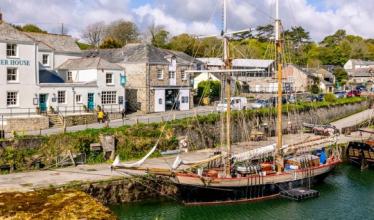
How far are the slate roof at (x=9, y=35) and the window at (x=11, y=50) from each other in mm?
580

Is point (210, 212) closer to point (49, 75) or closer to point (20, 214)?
point (20, 214)

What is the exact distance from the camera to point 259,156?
3547 centimetres

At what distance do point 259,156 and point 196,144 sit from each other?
22.2 ft

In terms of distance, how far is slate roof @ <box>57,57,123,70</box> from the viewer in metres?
48.3

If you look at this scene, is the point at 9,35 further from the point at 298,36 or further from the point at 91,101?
the point at 298,36

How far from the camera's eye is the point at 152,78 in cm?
5350

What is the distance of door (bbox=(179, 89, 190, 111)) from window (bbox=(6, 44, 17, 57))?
20765 mm

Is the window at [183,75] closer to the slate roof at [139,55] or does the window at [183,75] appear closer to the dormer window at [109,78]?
the slate roof at [139,55]

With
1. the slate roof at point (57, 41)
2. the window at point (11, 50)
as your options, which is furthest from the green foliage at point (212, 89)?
the window at point (11, 50)

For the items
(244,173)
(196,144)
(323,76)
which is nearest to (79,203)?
(244,173)

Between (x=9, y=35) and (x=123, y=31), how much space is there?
64.1 m

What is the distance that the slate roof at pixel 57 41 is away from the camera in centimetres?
5475

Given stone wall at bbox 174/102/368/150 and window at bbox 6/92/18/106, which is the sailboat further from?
window at bbox 6/92/18/106

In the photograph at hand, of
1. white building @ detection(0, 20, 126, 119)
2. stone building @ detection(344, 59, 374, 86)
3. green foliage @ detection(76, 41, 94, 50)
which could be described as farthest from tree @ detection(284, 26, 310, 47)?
white building @ detection(0, 20, 126, 119)
